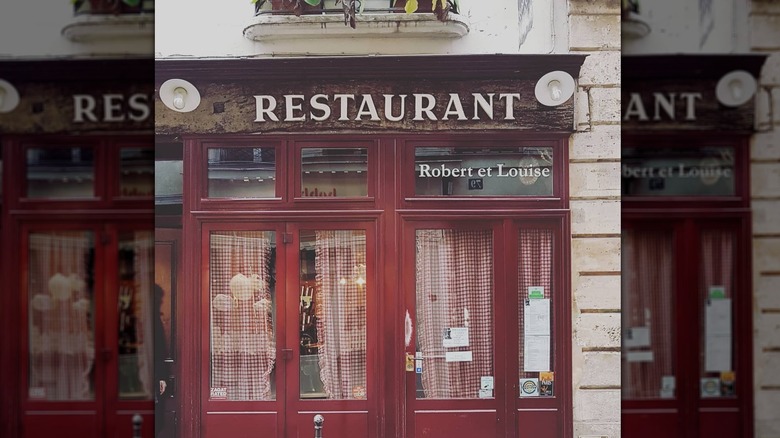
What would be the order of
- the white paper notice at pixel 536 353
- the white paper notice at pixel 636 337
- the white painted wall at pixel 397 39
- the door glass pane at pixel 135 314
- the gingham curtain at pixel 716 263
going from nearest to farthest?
1. the door glass pane at pixel 135 314
2. the gingham curtain at pixel 716 263
3. the white paper notice at pixel 636 337
4. the white painted wall at pixel 397 39
5. the white paper notice at pixel 536 353

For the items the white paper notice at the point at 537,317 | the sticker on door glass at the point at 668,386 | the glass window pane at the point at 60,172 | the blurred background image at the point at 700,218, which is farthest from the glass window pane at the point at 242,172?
the sticker on door glass at the point at 668,386

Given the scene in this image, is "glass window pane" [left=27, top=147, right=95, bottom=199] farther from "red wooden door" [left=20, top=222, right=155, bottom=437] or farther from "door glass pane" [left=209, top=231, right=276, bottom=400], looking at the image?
"door glass pane" [left=209, top=231, right=276, bottom=400]

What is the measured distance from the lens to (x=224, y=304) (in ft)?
12.3

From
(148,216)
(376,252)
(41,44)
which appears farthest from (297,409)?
(41,44)

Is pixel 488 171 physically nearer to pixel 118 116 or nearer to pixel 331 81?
pixel 331 81

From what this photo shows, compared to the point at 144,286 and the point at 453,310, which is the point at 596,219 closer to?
the point at 453,310

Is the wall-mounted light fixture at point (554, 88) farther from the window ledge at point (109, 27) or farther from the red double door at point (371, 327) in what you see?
the window ledge at point (109, 27)

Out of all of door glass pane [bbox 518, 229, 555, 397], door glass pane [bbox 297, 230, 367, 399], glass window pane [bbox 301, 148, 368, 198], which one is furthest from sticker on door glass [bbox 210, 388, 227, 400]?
door glass pane [bbox 518, 229, 555, 397]

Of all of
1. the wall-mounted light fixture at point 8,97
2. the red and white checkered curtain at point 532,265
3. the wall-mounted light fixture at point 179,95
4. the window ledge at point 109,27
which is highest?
the window ledge at point 109,27

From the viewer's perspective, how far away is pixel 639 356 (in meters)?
3.36

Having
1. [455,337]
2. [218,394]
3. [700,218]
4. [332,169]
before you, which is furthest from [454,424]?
[700,218]

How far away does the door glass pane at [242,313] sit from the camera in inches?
148

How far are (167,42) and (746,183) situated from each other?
289cm

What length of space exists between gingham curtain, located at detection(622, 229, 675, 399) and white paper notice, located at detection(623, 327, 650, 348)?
0.02m
